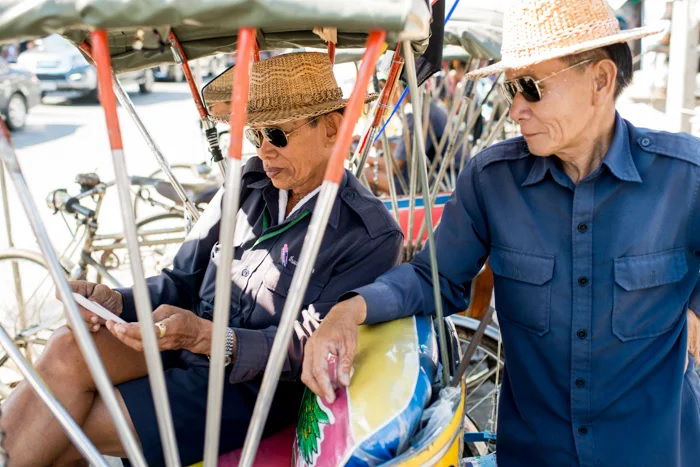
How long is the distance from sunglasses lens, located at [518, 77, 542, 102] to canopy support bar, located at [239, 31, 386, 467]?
0.57 m

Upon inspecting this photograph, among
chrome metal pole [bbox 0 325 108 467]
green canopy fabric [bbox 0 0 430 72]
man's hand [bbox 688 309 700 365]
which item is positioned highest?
green canopy fabric [bbox 0 0 430 72]

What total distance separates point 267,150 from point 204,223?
0.36 m

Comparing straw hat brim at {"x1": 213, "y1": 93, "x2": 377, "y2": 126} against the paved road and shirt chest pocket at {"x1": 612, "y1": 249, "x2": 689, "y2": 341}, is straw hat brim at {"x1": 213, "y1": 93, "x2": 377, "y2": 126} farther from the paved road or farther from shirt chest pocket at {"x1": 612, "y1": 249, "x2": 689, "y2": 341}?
the paved road

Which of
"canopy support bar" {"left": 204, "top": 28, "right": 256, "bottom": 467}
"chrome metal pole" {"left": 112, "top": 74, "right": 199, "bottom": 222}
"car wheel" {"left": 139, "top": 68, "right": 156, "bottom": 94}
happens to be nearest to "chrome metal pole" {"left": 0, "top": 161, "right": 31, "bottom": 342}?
"chrome metal pole" {"left": 112, "top": 74, "right": 199, "bottom": 222}

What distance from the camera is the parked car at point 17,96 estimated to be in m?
11.9

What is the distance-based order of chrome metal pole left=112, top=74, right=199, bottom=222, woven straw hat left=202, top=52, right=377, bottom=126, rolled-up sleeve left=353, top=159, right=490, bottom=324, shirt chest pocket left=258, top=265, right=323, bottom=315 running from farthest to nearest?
1. chrome metal pole left=112, top=74, right=199, bottom=222
2. woven straw hat left=202, top=52, right=377, bottom=126
3. shirt chest pocket left=258, top=265, right=323, bottom=315
4. rolled-up sleeve left=353, top=159, right=490, bottom=324

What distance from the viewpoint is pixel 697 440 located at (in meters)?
1.88

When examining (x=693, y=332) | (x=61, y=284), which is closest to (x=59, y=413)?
(x=61, y=284)

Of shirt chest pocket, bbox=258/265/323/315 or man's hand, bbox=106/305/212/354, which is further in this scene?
shirt chest pocket, bbox=258/265/323/315

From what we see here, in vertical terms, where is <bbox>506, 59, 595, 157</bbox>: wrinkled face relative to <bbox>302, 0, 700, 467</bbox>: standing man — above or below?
above

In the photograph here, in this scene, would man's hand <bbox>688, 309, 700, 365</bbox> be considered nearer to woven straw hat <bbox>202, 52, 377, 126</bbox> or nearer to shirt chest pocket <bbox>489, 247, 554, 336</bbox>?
shirt chest pocket <bbox>489, 247, 554, 336</bbox>

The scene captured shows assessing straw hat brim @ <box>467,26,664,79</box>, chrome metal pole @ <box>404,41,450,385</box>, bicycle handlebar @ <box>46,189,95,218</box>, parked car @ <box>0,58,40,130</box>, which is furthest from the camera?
parked car @ <box>0,58,40,130</box>

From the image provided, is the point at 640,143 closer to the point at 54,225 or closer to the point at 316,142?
the point at 316,142

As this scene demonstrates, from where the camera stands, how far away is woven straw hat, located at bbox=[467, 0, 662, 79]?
170 centimetres
